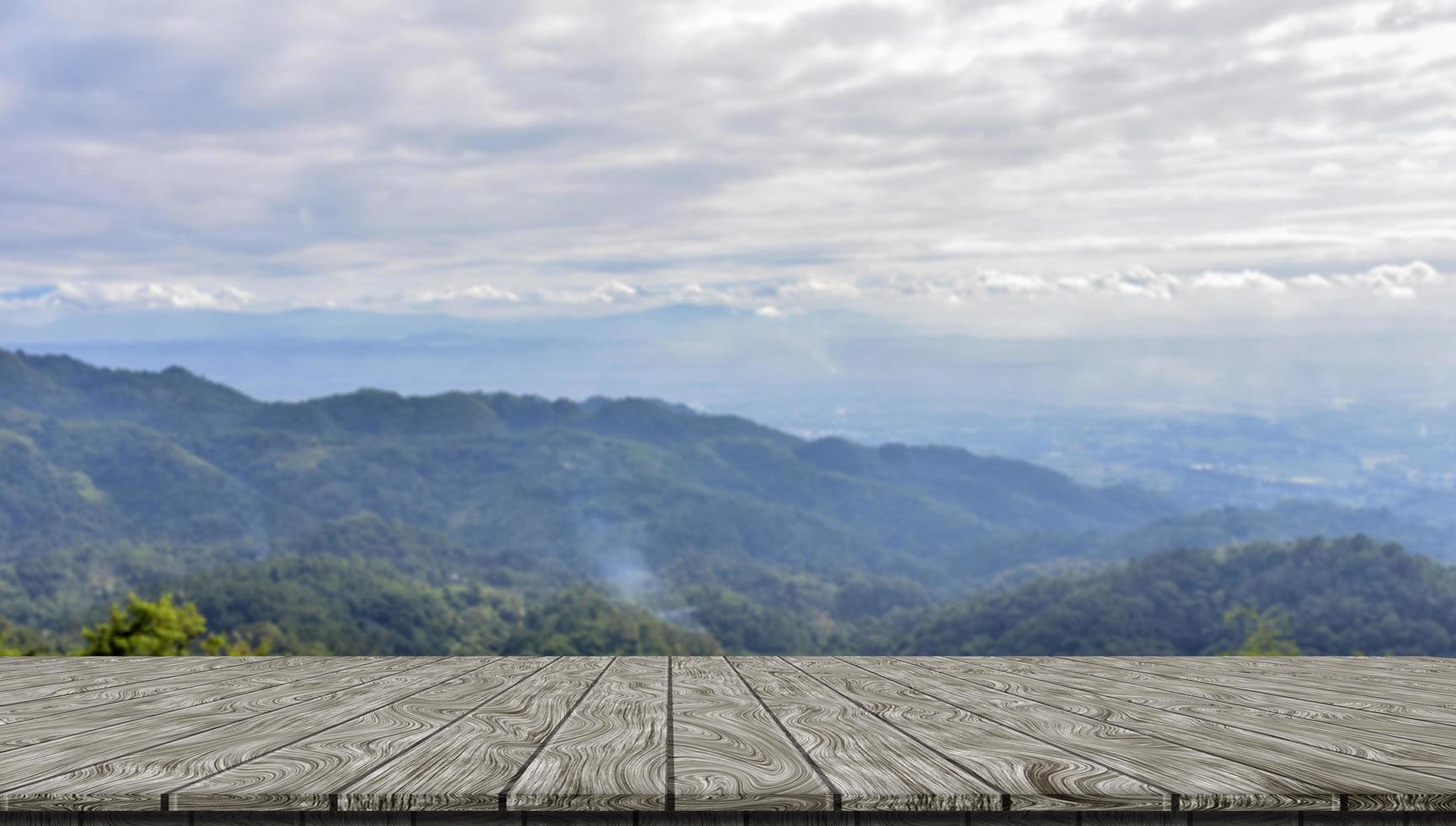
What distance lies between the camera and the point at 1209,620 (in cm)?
9506

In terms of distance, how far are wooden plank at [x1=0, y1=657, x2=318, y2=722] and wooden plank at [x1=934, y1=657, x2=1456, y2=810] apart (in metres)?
3.77

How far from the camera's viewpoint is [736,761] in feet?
9.29

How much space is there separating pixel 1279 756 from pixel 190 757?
124 inches

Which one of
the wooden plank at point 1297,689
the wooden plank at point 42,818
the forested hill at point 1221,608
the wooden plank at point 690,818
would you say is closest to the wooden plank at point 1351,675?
the wooden plank at point 1297,689

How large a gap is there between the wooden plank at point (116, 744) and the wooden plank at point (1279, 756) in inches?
110

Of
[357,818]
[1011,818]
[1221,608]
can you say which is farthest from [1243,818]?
[1221,608]

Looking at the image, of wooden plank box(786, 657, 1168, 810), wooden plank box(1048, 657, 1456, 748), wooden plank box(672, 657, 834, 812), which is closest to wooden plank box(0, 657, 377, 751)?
wooden plank box(672, 657, 834, 812)

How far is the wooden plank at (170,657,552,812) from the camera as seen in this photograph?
8.14 feet

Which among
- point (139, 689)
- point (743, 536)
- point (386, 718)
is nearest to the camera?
point (386, 718)

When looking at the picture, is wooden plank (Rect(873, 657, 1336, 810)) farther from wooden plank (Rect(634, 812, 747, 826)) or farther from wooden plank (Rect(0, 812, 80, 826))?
wooden plank (Rect(0, 812, 80, 826))

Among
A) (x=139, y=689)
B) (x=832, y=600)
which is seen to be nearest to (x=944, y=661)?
(x=139, y=689)

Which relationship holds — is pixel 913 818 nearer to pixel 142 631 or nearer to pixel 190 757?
pixel 190 757

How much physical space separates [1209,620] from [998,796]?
4100 inches

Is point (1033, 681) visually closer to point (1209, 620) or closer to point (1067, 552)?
point (1209, 620)
